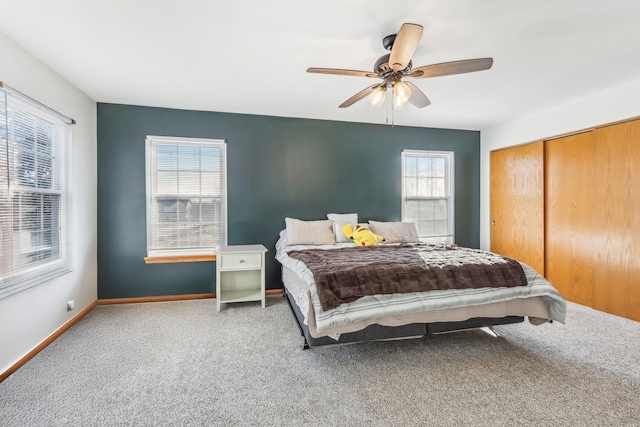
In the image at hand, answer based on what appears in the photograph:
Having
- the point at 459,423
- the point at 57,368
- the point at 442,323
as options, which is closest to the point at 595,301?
the point at 442,323

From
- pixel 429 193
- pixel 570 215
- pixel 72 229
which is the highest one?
pixel 429 193

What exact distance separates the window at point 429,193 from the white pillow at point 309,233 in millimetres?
1465

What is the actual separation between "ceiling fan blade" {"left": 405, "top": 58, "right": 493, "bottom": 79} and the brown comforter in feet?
4.74

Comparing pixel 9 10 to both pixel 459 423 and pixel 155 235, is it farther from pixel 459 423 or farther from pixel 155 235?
pixel 459 423

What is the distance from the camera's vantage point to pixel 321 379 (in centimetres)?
201

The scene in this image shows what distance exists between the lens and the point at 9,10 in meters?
1.85

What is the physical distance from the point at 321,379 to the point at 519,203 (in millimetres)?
3794

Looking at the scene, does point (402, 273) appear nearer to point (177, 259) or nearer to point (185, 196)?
point (177, 259)

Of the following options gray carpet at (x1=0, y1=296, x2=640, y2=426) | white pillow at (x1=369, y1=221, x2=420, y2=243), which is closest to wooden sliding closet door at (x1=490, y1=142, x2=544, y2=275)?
gray carpet at (x1=0, y1=296, x2=640, y2=426)

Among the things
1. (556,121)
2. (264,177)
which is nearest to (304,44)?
(264,177)

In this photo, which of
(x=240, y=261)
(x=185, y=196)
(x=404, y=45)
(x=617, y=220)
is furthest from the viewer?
(x=185, y=196)

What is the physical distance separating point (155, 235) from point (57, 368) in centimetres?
179

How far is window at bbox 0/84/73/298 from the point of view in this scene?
83.2 inches

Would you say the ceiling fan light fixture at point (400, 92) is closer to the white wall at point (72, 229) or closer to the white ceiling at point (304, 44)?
the white ceiling at point (304, 44)
